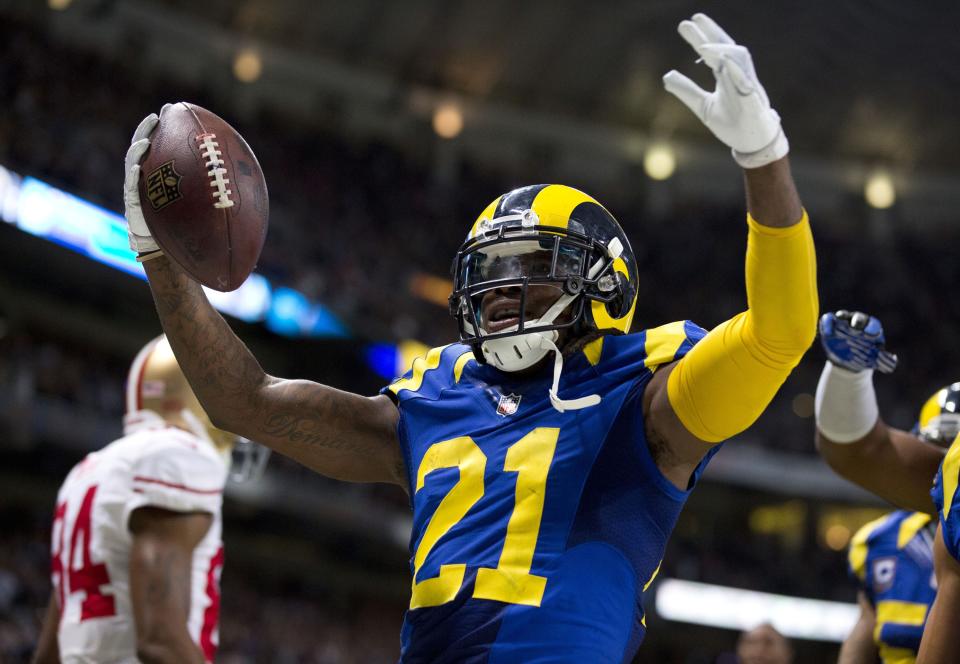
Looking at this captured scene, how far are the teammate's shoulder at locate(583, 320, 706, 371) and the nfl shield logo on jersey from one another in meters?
0.18

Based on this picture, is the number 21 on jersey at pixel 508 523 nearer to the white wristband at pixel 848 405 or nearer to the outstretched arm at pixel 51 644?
the white wristband at pixel 848 405

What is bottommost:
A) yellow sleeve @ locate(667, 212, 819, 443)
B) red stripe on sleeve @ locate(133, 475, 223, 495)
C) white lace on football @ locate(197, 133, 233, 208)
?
yellow sleeve @ locate(667, 212, 819, 443)

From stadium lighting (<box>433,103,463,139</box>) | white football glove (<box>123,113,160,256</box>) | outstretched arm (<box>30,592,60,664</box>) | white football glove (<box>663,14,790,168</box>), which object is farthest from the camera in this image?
stadium lighting (<box>433,103,463,139</box>)

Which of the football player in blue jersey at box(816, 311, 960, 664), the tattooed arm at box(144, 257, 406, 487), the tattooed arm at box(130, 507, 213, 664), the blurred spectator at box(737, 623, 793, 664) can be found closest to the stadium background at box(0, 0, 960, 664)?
the blurred spectator at box(737, 623, 793, 664)

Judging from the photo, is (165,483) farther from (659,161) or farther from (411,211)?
(659,161)

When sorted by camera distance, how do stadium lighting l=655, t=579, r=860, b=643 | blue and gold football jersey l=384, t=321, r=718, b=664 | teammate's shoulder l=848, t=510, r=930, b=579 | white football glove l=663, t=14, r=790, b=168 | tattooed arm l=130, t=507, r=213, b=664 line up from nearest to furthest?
1. white football glove l=663, t=14, r=790, b=168
2. blue and gold football jersey l=384, t=321, r=718, b=664
3. tattooed arm l=130, t=507, r=213, b=664
4. teammate's shoulder l=848, t=510, r=930, b=579
5. stadium lighting l=655, t=579, r=860, b=643

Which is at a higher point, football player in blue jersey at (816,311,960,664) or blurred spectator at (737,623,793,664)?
football player in blue jersey at (816,311,960,664)

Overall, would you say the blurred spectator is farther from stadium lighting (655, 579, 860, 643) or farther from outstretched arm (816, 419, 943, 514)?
stadium lighting (655, 579, 860, 643)

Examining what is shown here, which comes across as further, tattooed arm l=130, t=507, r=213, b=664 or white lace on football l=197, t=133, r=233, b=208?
tattooed arm l=130, t=507, r=213, b=664

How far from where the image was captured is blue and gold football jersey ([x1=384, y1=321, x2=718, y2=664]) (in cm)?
222

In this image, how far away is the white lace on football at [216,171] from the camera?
2502 mm

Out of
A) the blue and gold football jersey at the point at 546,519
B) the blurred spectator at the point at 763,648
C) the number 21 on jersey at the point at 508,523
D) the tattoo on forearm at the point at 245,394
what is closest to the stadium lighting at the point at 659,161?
the blurred spectator at the point at 763,648

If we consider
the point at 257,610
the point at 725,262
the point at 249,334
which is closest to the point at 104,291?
the point at 249,334

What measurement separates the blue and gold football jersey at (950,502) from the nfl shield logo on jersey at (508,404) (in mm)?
910
